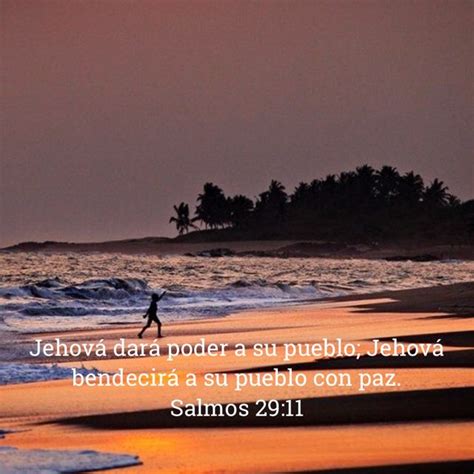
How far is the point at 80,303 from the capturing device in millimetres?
42188

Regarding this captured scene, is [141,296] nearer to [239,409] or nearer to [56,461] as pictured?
[239,409]

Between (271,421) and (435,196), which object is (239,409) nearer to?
(271,421)

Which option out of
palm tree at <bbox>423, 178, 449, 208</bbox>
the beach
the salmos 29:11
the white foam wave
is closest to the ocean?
the beach

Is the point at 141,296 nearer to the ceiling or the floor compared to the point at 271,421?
nearer to the ceiling

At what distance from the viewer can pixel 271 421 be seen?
13383 millimetres

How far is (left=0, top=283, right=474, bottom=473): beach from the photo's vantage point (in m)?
11.3

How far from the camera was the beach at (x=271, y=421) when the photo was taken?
11312 mm

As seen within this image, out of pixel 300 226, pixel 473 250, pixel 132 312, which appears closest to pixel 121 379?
pixel 132 312

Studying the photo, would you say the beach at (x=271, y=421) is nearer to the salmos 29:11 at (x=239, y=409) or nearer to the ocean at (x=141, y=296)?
the salmos 29:11 at (x=239, y=409)

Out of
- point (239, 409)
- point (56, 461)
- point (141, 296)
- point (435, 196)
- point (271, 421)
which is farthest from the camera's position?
point (435, 196)

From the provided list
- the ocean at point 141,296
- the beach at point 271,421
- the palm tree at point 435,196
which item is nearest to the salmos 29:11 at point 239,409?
the beach at point 271,421

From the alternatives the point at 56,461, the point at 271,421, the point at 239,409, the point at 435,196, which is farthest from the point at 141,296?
the point at 435,196

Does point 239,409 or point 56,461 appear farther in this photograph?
point 239,409

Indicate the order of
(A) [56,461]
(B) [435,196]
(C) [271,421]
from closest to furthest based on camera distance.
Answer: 1. (A) [56,461]
2. (C) [271,421]
3. (B) [435,196]
